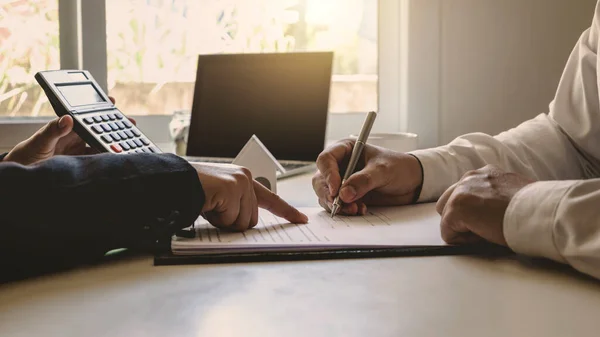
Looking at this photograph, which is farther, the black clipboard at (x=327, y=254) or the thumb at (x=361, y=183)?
the thumb at (x=361, y=183)

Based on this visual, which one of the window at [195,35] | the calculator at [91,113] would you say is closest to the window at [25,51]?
the window at [195,35]

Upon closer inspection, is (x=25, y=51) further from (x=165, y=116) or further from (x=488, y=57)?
(x=488, y=57)

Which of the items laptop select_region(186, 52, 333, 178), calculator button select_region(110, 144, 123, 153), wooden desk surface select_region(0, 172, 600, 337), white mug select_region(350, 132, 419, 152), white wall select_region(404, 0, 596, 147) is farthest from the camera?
white wall select_region(404, 0, 596, 147)

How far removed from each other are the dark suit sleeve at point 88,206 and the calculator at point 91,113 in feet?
0.86

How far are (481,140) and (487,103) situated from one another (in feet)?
1.90

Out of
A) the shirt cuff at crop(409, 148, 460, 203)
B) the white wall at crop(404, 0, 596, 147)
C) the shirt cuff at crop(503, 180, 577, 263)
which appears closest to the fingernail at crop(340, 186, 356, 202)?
the shirt cuff at crop(409, 148, 460, 203)

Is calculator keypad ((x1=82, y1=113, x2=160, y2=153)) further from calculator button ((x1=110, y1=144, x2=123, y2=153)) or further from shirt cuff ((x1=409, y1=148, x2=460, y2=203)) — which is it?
shirt cuff ((x1=409, y1=148, x2=460, y2=203))

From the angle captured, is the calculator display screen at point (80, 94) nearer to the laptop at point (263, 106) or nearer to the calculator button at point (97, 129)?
the calculator button at point (97, 129)

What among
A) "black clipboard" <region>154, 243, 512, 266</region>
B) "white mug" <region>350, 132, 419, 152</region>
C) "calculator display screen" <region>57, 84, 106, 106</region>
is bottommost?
"black clipboard" <region>154, 243, 512, 266</region>

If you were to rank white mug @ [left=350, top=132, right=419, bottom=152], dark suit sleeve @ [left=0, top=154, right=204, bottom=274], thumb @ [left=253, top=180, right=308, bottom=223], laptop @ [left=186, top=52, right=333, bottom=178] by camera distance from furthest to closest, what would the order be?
laptop @ [left=186, top=52, right=333, bottom=178] → white mug @ [left=350, top=132, right=419, bottom=152] → thumb @ [left=253, top=180, right=308, bottom=223] → dark suit sleeve @ [left=0, top=154, right=204, bottom=274]

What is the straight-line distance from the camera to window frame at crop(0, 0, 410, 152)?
168 centimetres

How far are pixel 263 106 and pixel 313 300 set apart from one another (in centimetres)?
98

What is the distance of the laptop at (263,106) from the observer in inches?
55.9

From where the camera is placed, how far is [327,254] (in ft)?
2.13
